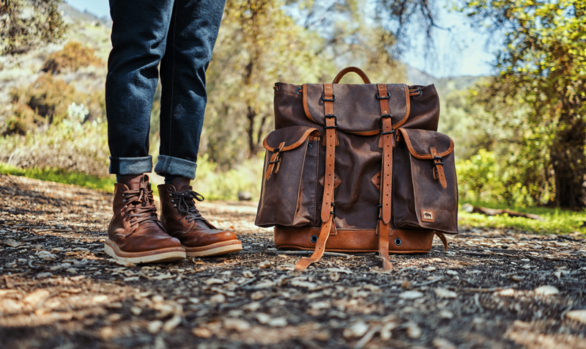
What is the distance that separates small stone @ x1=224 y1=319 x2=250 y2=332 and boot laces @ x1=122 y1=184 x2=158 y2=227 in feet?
2.63

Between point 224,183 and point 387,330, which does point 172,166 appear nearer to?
point 387,330

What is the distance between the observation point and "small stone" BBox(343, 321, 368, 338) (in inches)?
37.4

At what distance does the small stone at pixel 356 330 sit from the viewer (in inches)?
Answer: 37.4

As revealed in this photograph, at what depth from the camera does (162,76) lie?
75.8 inches

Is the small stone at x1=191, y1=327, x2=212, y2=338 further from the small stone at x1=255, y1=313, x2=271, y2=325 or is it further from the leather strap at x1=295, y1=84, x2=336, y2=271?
the leather strap at x1=295, y1=84, x2=336, y2=271

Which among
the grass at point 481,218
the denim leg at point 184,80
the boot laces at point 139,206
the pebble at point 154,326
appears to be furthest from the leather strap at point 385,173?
the grass at point 481,218

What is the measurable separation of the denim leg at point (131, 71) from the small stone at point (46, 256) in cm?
40

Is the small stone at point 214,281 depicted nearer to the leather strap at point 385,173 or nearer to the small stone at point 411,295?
the small stone at point 411,295

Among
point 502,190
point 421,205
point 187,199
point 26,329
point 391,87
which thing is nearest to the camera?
point 26,329

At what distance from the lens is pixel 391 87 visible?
7.19 ft

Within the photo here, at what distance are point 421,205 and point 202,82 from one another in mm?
1171

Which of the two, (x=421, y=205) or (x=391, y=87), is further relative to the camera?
(x=391, y=87)

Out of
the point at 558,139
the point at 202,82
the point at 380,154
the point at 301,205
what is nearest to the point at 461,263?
the point at 380,154

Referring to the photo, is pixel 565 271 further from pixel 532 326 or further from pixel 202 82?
pixel 202 82
